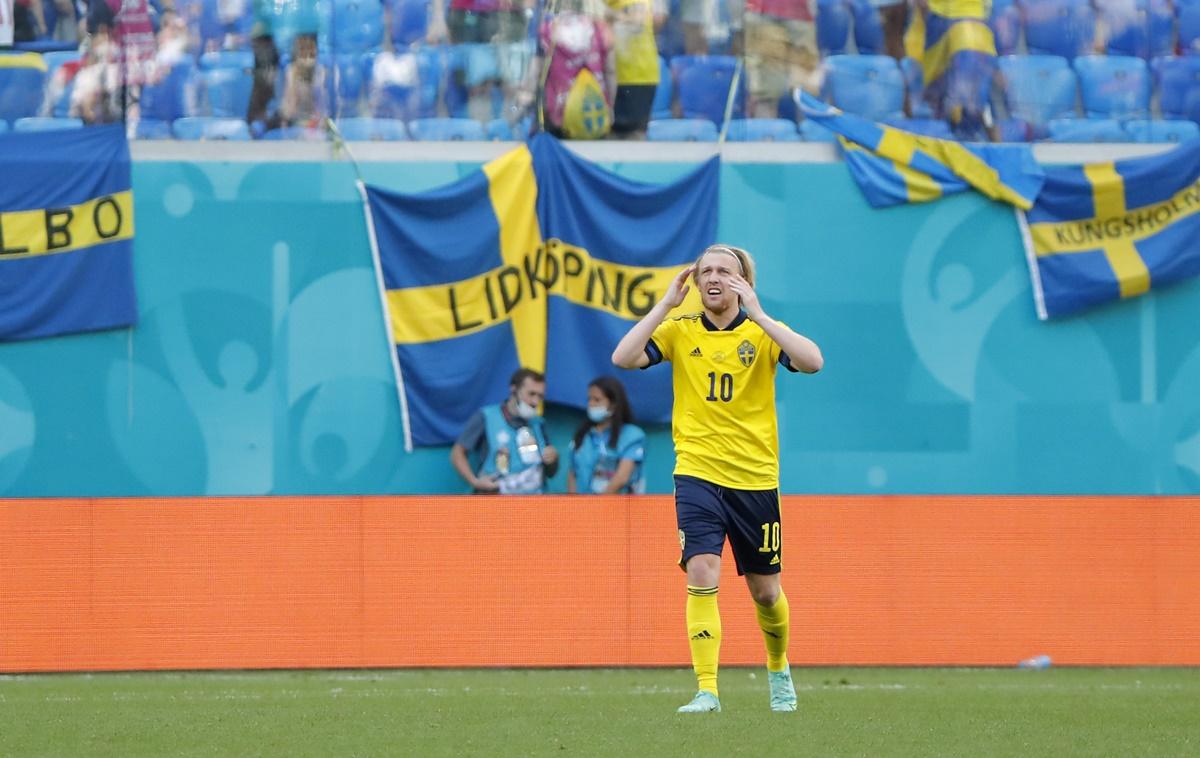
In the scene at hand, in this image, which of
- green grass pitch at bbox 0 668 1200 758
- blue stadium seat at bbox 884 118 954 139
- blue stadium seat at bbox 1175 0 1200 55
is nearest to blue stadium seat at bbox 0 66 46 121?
green grass pitch at bbox 0 668 1200 758

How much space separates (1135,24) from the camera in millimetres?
14703

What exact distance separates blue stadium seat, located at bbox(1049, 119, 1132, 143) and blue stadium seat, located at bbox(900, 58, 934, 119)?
107 centimetres

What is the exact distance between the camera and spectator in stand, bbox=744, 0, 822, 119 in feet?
46.5

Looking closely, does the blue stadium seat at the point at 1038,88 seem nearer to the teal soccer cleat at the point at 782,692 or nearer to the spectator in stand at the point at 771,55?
the spectator in stand at the point at 771,55

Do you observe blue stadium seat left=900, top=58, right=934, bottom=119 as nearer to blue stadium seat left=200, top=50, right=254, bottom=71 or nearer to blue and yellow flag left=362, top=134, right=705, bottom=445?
blue and yellow flag left=362, top=134, right=705, bottom=445

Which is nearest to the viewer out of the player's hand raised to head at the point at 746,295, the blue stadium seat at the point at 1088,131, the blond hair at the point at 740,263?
the player's hand raised to head at the point at 746,295

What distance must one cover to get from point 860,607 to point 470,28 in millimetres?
5775

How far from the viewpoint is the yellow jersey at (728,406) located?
701 cm

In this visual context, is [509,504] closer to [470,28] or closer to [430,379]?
[430,379]

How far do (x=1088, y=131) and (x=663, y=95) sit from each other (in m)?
3.60

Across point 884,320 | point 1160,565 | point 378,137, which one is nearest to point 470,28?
point 378,137

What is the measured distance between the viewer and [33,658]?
10.5 meters

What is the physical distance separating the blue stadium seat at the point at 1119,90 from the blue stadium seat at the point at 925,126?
1.28m

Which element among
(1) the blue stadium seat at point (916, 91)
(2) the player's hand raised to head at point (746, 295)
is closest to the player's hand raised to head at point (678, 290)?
(2) the player's hand raised to head at point (746, 295)
